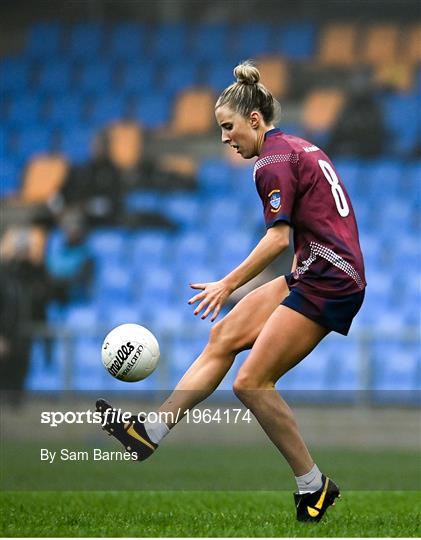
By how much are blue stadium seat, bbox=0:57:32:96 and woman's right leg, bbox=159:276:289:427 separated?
47.3ft

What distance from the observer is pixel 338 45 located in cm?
1881

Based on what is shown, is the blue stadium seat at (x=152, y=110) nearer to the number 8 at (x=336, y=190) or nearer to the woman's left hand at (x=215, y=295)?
the number 8 at (x=336, y=190)

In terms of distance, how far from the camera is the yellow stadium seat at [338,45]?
61.3ft

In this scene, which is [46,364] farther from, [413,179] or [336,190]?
[336,190]

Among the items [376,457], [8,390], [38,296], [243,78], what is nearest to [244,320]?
[243,78]

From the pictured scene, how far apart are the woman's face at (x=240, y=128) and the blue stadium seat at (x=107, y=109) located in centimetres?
1319

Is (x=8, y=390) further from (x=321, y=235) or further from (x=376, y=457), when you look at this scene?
(x=321, y=235)

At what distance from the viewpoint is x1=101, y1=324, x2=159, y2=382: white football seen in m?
5.38

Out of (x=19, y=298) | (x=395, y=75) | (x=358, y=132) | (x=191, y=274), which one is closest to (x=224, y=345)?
(x=19, y=298)

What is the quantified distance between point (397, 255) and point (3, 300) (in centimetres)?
564

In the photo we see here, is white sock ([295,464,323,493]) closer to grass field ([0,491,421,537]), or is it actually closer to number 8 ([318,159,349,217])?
grass field ([0,491,421,537])

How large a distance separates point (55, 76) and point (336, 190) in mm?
14557

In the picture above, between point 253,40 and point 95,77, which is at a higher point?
point 253,40

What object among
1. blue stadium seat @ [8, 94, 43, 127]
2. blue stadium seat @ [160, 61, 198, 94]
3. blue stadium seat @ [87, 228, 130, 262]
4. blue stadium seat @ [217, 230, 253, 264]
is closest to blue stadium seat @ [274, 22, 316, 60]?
blue stadium seat @ [160, 61, 198, 94]
